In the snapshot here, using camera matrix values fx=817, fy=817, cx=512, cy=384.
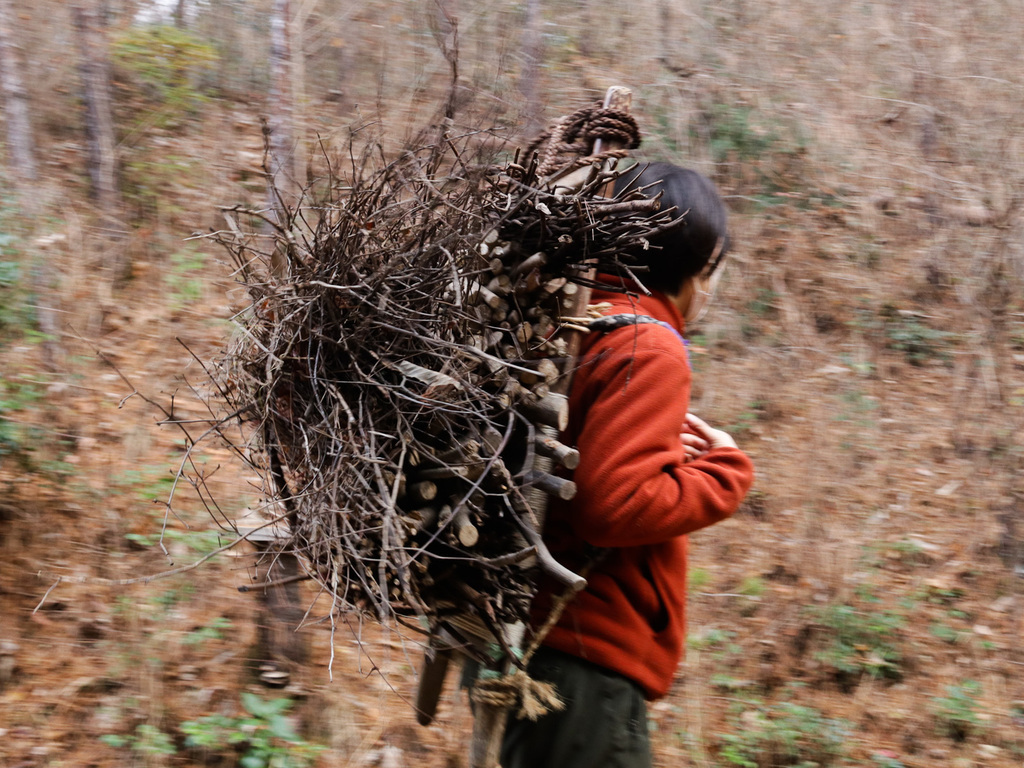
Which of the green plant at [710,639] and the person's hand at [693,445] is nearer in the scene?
the person's hand at [693,445]

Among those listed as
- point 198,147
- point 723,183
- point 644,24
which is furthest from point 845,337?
point 198,147

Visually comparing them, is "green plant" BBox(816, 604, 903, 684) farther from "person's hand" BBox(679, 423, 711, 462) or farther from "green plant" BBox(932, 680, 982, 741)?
"person's hand" BBox(679, 423, 711, 462)

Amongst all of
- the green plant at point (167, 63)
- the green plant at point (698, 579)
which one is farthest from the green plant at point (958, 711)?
the green plant at point (167, 63)

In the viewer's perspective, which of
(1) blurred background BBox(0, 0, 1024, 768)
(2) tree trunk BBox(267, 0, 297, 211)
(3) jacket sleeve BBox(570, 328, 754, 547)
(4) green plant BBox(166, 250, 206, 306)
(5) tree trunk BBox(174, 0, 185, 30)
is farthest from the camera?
(5) tree trunk BBox(174, 0, 185, 30)

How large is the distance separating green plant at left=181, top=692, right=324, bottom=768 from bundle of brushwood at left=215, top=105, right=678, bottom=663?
6.68 ft

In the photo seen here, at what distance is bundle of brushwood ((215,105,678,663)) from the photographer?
69.7 inches

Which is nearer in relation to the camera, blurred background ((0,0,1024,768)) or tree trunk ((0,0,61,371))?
blurred background ((0,0,1024,768))

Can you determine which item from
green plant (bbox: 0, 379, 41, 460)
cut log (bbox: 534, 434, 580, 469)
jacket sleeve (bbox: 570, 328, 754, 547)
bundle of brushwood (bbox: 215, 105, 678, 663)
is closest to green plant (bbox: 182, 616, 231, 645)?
green plant (bbox: 0, 379, 41, 460)

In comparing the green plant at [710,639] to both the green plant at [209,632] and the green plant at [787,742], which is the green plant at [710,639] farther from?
the green plant at [209,632]

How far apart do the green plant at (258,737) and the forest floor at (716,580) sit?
0.6 inches

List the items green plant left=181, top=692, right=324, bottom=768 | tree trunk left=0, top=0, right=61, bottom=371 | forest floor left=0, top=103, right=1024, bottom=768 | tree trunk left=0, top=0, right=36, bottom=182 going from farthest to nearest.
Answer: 1. tree trunk left=0, top=0, right=36, bottom=182
2. tree trunk left=0, top=0, right=61, bottom=371
3. forest floor left=0, top=103, right=1024, bottom=768
4. green plant left=181, top=692, right=324, bottom=768

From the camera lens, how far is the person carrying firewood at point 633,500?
6.22 feet

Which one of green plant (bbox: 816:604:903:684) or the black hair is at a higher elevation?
the black hair

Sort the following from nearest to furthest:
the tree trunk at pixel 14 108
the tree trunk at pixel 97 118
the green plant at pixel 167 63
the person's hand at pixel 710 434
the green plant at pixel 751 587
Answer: the person's hand at pixel 710 434 < the green plant at pixel 751 587 < the tree trunk at pixel 14 108 < the tree trunk at pixel 97 118 < the green plant at pixel 167 63
